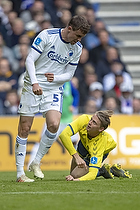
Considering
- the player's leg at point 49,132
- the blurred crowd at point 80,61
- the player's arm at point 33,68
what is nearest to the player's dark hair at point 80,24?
the player's arm at point 33,68

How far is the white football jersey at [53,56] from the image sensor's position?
21.3 feet

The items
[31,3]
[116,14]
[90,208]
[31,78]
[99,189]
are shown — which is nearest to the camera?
[90,208]

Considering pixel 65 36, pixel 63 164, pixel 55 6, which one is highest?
pixel 55 6

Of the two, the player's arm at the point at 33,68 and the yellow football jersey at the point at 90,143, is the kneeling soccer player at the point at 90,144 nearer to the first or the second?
the yellow football jersey at the point at 90,143

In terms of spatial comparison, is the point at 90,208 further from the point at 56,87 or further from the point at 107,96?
the point at 107,96

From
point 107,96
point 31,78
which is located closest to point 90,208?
point 31,78

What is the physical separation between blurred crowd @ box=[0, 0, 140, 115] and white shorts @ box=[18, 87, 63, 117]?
4423 millimetres

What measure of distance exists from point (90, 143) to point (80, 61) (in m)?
5.77

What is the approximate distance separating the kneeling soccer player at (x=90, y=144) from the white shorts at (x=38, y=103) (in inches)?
14.3

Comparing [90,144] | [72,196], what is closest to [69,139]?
[90,144]

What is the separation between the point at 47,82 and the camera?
6.58 m

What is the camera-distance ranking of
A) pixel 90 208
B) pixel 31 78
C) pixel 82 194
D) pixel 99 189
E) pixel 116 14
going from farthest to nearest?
1. pixel 116 14
2. pixel 31 78
3. pixel 99 189
4. pixel 82 194
5. pixel 90 208

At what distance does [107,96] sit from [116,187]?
5998 millimetres

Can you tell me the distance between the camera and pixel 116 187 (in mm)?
5621
